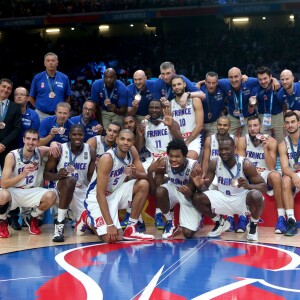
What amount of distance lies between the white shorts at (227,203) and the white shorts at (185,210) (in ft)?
0.82

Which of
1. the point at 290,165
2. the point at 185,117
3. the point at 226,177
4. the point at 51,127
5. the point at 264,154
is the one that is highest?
the point at 185,117

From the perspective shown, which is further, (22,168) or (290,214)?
(22,168)

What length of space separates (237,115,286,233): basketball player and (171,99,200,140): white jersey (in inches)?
29.3

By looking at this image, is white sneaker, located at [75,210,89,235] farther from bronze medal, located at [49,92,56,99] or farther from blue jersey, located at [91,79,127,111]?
bronze medal, located at [49,92,56,99]

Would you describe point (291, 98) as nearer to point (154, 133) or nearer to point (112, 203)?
point (154, 133)

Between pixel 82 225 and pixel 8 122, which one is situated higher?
pixel 8 122

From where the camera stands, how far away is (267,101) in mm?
8414

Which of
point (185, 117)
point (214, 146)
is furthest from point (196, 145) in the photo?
point (185, 117)

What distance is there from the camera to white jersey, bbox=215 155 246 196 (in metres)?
6.88

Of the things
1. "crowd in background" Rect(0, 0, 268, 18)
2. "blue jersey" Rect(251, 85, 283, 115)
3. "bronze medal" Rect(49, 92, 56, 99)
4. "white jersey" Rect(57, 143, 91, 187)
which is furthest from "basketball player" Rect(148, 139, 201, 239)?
"crowd in background" Rect(0, 0, 268, 18)

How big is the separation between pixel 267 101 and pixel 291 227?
2.18 metres

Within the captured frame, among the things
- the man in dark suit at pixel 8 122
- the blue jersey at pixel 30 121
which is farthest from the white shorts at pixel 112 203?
the blue jersey at pixel 30 121

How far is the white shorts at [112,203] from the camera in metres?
6.83

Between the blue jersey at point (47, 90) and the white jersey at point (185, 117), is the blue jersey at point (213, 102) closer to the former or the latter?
the white jersey at point (185, 117)
